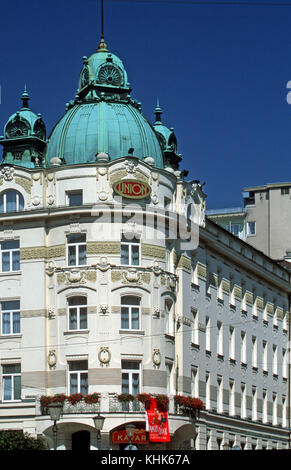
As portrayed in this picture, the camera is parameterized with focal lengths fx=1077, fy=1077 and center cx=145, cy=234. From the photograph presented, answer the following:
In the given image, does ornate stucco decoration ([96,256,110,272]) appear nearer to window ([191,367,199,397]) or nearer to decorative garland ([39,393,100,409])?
decorative garland ([39,393,100,409])

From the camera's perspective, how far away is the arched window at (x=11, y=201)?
184 feet

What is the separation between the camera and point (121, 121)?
56688mm

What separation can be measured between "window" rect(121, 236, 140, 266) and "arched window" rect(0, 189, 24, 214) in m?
5.89

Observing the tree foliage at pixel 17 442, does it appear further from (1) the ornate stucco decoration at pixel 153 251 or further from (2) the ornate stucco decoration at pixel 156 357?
(1) the ornate stucco decoration at pixel 153 251

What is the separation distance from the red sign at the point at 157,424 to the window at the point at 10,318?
8.25m

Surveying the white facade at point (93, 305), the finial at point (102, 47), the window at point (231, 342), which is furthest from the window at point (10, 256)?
the window at point (231, 342)

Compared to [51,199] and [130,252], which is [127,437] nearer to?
[130,252]

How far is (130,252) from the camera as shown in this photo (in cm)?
5466

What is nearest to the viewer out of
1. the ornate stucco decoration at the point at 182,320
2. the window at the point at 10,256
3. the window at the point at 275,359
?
the window at the point at 10,256

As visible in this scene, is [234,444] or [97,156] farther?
[234,444]
